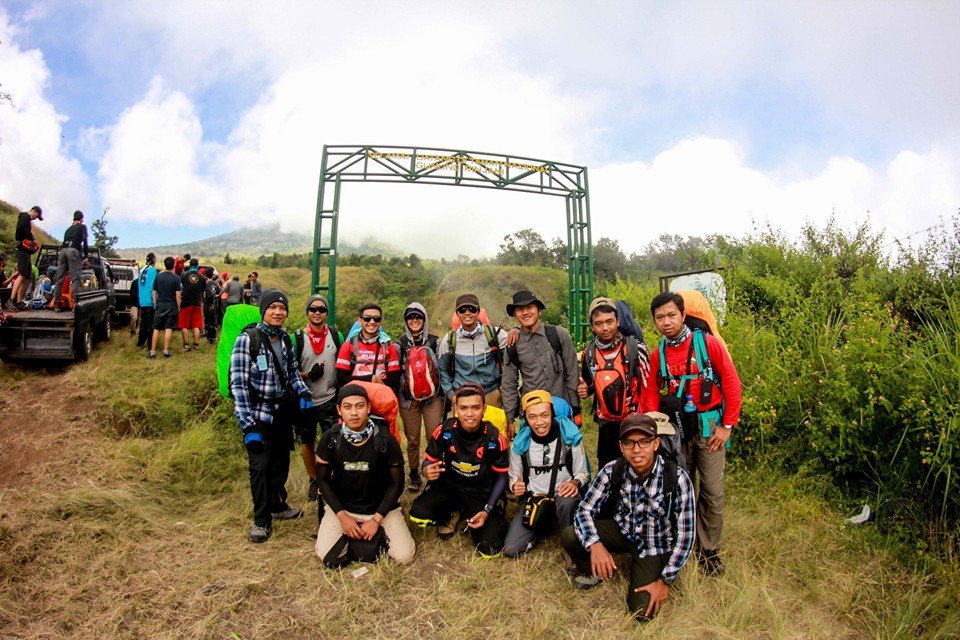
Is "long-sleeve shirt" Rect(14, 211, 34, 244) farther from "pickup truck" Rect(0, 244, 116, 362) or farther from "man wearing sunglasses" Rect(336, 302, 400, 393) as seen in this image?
"man wearing sunglasses" Rect(336, 302, 400, 393)

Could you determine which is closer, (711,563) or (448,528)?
(711,563)

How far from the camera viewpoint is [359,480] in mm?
4094

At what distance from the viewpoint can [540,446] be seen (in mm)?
4082

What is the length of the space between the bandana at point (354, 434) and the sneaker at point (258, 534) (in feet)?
3.69

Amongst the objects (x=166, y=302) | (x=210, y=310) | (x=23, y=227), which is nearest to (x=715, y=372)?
(x=166, y=302)

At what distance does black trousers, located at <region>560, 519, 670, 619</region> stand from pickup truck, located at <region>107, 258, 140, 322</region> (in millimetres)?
13080

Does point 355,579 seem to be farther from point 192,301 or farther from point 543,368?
point 192,301

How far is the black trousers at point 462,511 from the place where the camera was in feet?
13.4

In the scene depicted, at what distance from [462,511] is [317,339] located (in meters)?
2.12

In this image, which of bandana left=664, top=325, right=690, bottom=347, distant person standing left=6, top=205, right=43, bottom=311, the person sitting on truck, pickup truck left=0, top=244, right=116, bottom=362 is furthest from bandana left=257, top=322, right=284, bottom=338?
distant person standing left=6, top=205, right=43, bottom=311

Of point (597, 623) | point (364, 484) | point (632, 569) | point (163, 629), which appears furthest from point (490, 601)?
point (163, 629)

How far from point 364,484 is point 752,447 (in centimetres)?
412

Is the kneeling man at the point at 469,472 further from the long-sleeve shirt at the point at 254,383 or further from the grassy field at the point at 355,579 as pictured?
the long-sleeve shirt at the point at 254,383

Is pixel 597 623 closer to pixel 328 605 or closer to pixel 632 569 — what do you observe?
pixel 632 569
